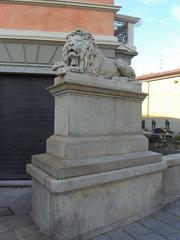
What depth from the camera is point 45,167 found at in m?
4.53

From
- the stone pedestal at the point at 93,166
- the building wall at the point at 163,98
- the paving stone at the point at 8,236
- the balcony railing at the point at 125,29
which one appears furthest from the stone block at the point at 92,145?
the building wall at the point at 163,98

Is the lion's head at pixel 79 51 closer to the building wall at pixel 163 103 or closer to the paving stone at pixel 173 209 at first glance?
the paving stone at pixel 173 209

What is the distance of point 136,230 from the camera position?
4.71 metres

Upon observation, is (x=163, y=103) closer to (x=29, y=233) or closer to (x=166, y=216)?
(x=166, y=216)

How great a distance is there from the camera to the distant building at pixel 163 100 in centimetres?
3353

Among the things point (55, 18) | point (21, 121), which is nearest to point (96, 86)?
point (21, 121)

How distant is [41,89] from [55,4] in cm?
226

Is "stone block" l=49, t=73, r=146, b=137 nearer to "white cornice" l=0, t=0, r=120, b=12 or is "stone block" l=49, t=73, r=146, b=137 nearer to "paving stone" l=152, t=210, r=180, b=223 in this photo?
"paving stone" l=152, t=210, r=180, b=223

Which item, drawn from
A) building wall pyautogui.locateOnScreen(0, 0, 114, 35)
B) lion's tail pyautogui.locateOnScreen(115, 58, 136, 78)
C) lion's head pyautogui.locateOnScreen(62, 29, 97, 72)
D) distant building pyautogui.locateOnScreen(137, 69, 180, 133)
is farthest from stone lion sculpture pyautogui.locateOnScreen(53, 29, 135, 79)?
distant building pyautogui.locateOnScreen(137, 69, 180, 133)

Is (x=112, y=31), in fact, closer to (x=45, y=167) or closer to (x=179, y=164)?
(x=179, y=164)

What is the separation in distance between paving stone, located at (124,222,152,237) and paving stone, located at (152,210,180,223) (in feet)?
1.70

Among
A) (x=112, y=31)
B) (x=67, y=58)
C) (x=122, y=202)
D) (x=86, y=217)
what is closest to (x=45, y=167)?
(x=86, y=217)

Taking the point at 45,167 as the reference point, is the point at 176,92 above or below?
above

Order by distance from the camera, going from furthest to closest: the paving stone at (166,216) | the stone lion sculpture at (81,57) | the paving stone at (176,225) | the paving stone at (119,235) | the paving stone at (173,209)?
1. the paving stone at (173,209)
2. the paving stone at (166,216)
3. the paving stone at (176,225)
4. the stone lion sculpture at (81,57)
5. the paving stone at (119,235)
